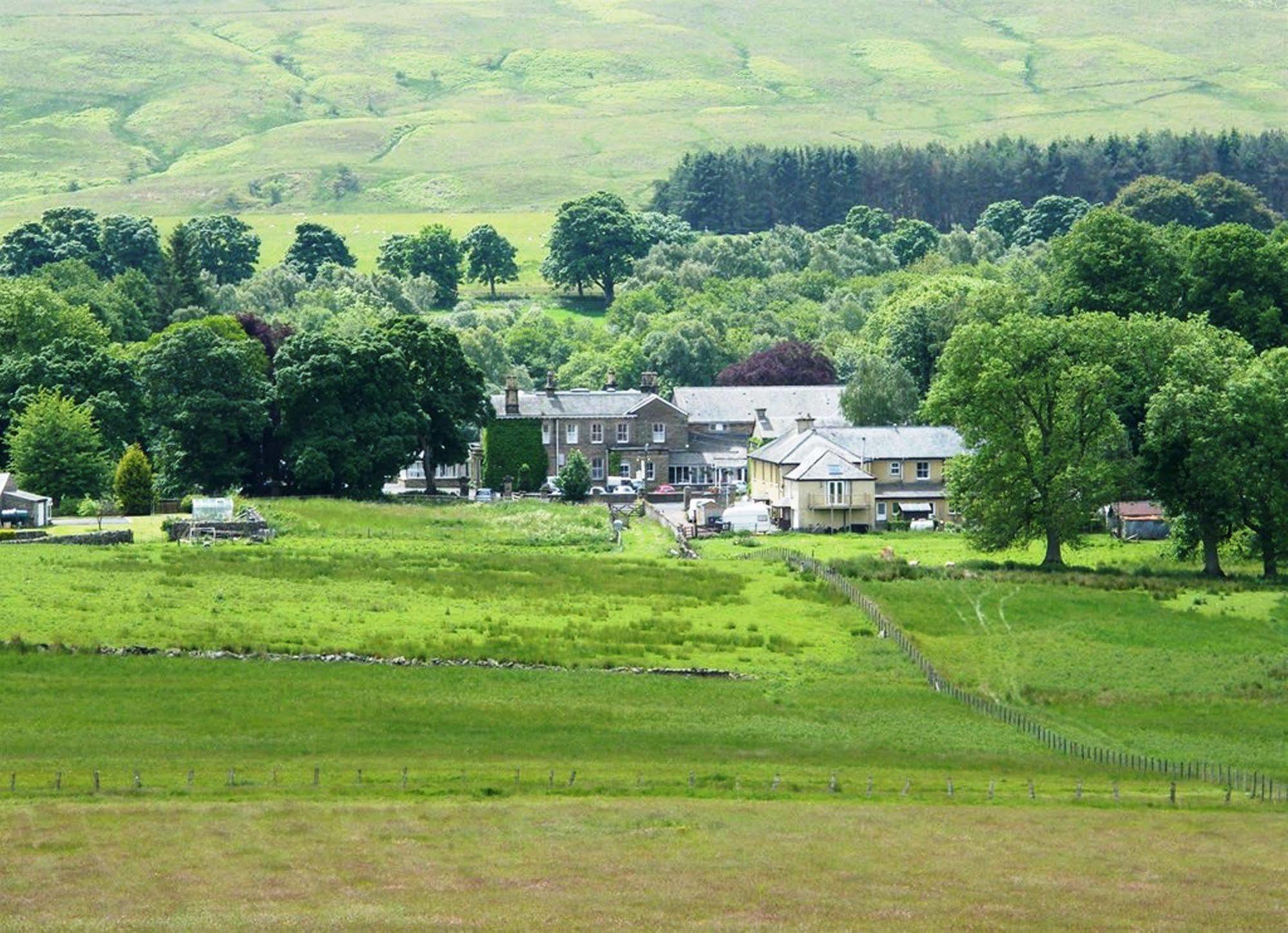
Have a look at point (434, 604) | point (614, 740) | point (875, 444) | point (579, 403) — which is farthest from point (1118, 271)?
point (614, 740)

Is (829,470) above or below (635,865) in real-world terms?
above

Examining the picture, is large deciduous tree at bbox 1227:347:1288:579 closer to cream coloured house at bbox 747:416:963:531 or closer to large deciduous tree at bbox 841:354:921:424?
cream coloured house at bbox 747:416:963:531

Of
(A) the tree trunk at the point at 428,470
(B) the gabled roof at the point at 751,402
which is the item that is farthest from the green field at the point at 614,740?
(B) the gabled roof at the point at 751,402

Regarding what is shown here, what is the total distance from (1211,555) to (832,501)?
2511 centimetres

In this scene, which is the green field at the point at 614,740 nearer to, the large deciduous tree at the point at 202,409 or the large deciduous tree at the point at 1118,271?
the large deciduous tree at the point at 202,409

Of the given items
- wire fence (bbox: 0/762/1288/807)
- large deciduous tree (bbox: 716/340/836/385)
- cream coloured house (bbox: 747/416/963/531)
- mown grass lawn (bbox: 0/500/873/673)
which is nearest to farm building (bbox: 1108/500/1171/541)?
cream coloured house (bbox: 747/416/963/531)

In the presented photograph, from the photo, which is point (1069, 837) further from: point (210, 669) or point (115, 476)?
point (115, 476)

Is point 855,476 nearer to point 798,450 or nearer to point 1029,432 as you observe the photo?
point 798,450

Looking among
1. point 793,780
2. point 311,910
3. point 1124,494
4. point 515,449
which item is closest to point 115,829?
point 311,910

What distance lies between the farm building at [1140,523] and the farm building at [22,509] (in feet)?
154

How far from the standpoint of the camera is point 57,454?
379 feet

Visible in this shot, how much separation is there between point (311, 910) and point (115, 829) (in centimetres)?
843

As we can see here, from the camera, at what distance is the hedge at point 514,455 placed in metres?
140

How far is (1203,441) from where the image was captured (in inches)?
3671
